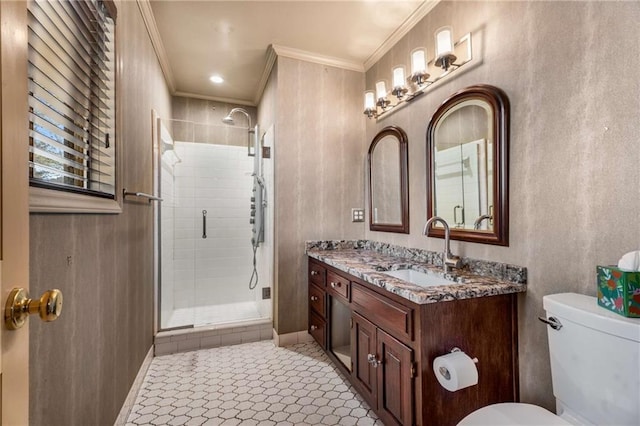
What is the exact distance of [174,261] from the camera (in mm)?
2957

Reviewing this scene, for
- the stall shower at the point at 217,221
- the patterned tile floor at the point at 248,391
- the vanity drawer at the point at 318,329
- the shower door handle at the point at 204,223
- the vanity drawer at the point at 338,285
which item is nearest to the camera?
the patterned tile floor at the point at 248,391

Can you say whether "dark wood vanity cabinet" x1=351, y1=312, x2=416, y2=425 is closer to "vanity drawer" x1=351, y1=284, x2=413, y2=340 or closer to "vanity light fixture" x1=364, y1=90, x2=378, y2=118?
"vanity drawer" x1=351, y1=284, x2=413, y2=340

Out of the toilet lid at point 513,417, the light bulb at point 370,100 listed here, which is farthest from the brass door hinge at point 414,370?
the light bulb at point 370,100

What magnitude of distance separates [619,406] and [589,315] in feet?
0.87

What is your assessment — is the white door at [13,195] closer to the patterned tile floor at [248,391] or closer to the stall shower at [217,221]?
the patterned tile floor at [248,391]

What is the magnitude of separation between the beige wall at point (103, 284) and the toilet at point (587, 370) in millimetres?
1366

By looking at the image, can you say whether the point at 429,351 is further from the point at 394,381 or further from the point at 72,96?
the point at 72,96

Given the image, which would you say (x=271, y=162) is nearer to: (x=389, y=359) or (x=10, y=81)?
(x=389, y=359)

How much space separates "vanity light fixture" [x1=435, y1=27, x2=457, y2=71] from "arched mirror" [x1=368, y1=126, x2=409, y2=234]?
1.88ft

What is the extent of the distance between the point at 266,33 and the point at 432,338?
2348 mm

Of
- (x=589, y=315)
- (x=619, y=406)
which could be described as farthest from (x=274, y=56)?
(x=619, y=406)

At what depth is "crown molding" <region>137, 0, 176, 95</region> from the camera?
189cm

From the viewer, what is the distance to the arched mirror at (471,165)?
144 cm

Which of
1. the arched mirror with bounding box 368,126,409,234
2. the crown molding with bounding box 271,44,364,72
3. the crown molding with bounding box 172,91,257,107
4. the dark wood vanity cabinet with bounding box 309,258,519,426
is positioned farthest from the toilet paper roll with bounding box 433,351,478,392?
the crown molding with bounding box 172,91,257,107
